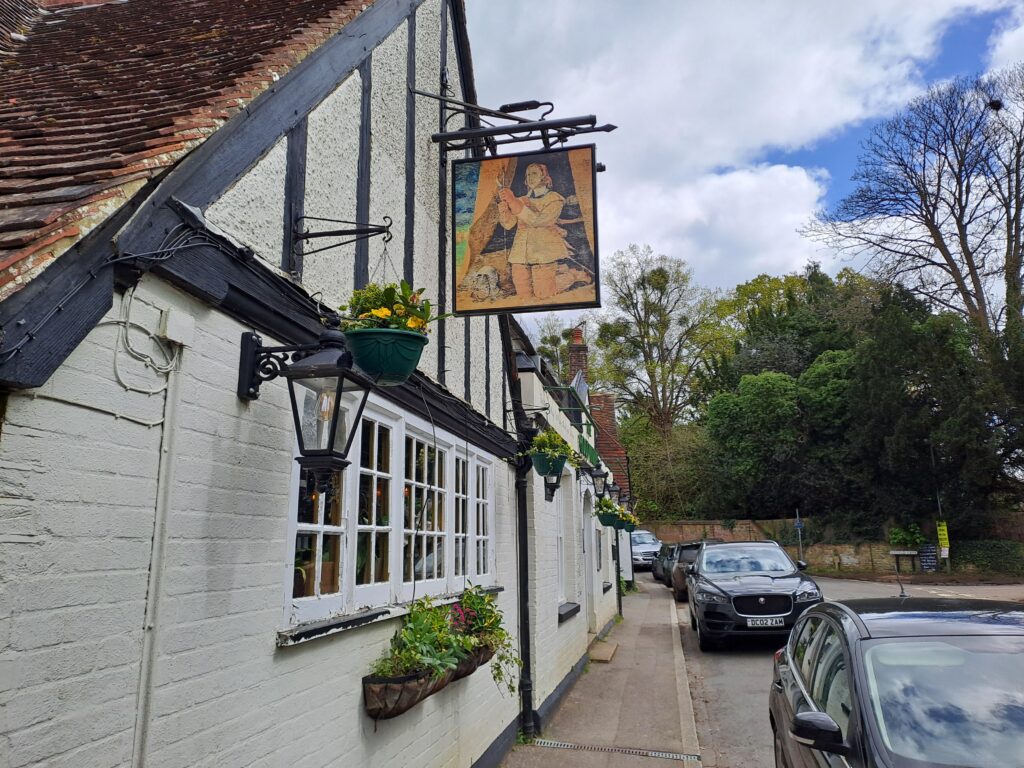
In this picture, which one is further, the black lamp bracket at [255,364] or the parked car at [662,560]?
the parked car at [662,560]

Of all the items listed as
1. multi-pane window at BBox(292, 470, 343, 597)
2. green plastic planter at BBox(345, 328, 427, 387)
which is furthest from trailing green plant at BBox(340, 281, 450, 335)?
multi-pane window at BBox(292, 470, 343, 597)

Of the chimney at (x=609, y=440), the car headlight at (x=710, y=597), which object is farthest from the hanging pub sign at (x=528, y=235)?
the chimney at (x=609, y=440)

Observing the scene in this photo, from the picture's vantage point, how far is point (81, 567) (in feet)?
6.93

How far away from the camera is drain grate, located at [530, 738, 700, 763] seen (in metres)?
6.22

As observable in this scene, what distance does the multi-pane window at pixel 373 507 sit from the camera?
4.00 meters

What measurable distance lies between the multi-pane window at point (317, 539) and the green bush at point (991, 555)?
28.6m

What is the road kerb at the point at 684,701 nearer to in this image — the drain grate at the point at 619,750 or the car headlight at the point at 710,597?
the drain grate at the point at 619,750

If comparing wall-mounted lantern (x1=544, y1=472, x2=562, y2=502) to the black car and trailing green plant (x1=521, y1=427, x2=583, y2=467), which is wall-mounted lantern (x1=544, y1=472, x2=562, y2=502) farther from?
the black car

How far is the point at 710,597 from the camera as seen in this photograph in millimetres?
10797

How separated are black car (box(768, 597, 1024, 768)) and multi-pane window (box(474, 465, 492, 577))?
9.45ft

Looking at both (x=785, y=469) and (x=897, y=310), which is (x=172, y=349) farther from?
(x=785, y=469)

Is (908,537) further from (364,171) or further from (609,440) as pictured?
(364,171)

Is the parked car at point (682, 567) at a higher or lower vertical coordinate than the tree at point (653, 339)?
lower

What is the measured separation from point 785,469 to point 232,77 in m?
32.0
